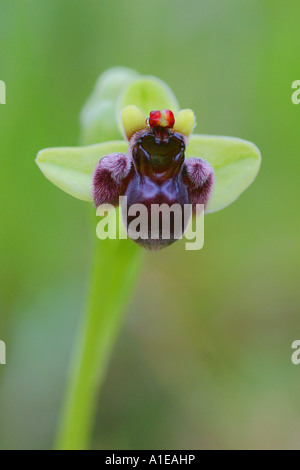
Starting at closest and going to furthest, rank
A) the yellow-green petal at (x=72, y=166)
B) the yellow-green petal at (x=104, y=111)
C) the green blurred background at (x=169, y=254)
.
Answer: the yellow-green petal at (x=72, y=166) → the yellow-green petal at (x=104, y=111) → the green blurred background at (x=169, y=254)

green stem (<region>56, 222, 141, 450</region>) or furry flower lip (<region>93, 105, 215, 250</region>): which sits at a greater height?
furry flower lip (<region>93, 105, 215, 250</region>)

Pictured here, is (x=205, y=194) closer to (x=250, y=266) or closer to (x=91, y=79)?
(x=250, y=266)

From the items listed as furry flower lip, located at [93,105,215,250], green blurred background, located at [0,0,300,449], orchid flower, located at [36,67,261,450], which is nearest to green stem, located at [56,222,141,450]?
orchid flower, located at [36,67,261,450]

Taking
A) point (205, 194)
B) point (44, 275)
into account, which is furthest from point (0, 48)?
point (205, 194)

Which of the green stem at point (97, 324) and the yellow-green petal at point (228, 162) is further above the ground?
the yellow-green petal at point (228, 162)

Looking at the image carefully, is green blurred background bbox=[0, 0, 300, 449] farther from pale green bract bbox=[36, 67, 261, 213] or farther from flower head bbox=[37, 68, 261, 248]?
flower head bbox=[37, 68, 261, 248]

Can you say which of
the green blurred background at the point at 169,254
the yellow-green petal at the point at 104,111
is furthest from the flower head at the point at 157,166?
the green blurred background at the point at 169,254

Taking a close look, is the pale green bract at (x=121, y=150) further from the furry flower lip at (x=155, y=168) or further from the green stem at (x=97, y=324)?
the green stem at (x=97, y=324)
